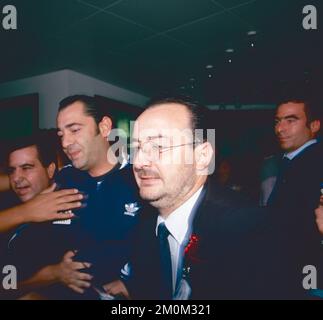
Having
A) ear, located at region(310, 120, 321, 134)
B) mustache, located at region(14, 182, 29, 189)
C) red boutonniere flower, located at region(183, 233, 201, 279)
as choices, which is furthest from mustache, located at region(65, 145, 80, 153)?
ear, located at region(310, 120, 321, 134)

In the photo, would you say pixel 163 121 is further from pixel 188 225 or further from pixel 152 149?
pixel 188 225

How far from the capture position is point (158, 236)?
1.52m

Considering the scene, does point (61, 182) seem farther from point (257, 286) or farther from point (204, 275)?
point (257, 286)

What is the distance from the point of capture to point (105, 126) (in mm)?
1551

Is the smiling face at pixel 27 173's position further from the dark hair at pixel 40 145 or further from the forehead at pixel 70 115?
the forehead at pixel 70 115

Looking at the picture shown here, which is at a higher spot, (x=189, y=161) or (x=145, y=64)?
(x=145, y=64)

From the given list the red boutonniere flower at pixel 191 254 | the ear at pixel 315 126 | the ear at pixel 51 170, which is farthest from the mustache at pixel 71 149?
the ear at pixel 315 126

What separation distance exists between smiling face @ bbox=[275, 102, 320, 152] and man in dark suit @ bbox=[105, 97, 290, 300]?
1.09 ft

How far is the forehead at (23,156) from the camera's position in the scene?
160 centimetres

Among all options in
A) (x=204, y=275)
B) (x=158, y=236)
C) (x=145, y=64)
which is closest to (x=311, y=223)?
(x=204, y=275)

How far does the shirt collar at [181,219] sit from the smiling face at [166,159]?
0.9 inches

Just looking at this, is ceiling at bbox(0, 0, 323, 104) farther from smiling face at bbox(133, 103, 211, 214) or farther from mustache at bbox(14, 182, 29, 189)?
mustache at bbox(14, 182, 29, 189)
